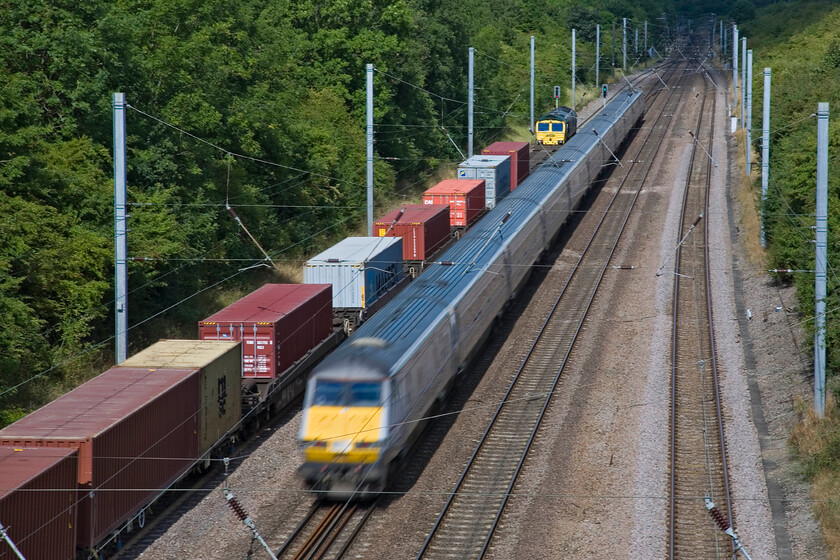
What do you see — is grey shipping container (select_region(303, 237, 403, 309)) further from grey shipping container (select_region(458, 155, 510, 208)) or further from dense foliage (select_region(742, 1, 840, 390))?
grey shipping container (select_region(458, 155, 510, 208))

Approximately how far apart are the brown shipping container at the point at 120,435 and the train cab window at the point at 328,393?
2787mm

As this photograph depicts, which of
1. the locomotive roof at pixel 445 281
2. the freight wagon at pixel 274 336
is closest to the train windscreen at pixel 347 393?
the locomotive roof at pixel 445 281

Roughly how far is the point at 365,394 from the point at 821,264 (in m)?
11.9

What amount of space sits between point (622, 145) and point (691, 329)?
134 ft

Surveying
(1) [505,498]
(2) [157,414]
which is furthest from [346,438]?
(2) [157,414]

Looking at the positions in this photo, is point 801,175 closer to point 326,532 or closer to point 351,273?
point 351,273

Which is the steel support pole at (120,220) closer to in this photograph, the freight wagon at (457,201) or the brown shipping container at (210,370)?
the brown shipping container at (210,370)

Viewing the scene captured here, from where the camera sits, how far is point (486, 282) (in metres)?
31.4

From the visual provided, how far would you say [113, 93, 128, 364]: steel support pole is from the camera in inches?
879

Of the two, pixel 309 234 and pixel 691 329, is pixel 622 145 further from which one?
pixel 691 329

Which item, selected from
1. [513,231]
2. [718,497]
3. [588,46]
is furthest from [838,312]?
[588,46]

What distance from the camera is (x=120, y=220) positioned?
22609 millimetres

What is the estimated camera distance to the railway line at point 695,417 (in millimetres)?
20180

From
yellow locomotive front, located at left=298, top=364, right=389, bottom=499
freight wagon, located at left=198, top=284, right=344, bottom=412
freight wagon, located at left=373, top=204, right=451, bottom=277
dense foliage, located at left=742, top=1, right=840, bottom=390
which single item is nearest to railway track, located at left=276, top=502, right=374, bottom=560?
yellow locomotive front, located at left=298, top=364, right=389, bottom=499
